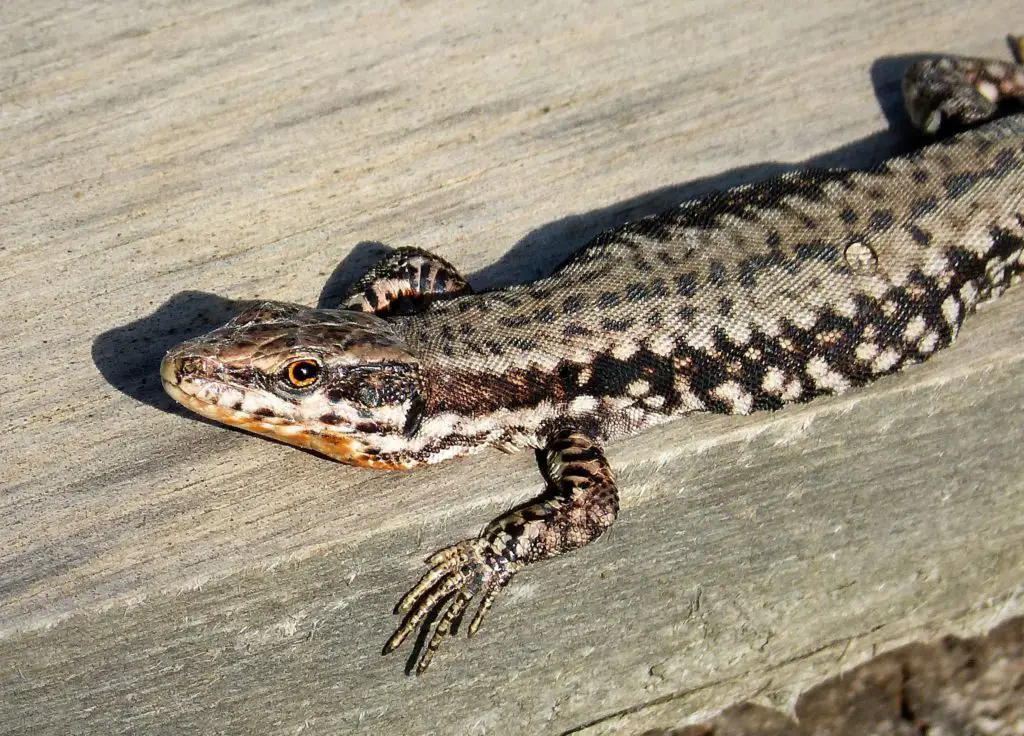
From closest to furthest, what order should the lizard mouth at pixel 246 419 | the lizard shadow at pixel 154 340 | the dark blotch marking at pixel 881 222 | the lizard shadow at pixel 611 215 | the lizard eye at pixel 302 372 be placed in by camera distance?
the lizard mouth at pixel 246 419, the lizard eye at pixel 302 372, the lizard shadow at pixel 154 340, the dark blotch marking at pixel 881 222, the lizard shadow at pixel 611 215

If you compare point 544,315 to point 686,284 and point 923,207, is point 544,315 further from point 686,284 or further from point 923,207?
point 923,207

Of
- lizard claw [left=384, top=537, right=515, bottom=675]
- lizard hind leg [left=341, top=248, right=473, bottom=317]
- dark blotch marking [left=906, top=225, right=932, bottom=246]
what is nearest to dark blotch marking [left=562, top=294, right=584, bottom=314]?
lizard hind leg [left=341, top=248, right=473, bottom=317]

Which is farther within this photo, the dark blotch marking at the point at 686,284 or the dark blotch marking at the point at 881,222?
the dark blotch marking at the point at 881,222

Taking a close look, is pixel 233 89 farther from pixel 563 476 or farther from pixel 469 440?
pixel 563 476

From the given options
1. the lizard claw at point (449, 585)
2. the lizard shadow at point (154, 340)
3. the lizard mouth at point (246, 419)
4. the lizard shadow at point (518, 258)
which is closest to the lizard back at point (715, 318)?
the lizard shadow at point (518, 258)

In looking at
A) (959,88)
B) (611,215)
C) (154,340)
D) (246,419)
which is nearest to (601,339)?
(611,215)

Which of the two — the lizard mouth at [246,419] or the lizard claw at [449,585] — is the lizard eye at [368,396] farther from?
the lizard claw at [449,585]

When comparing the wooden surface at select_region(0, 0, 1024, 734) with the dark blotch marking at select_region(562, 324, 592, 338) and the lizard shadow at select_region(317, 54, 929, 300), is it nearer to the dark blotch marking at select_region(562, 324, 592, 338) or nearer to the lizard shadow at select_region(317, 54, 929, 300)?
the lizard shadow at select_region(317, 54, 929, 300)
